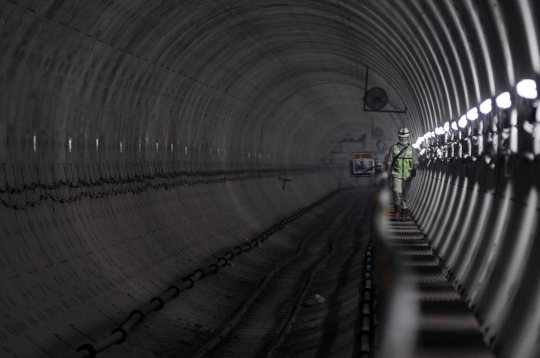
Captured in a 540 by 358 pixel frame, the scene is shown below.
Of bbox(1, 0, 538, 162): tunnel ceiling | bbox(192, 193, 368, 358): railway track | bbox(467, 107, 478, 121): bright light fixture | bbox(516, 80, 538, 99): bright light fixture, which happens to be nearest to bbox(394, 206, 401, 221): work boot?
bbox(192, 193, 368, 358): railway track

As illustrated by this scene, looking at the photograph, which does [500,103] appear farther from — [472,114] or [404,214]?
[404,214]

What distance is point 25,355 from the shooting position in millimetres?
8398

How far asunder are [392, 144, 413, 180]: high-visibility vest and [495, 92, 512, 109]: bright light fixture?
419 inches

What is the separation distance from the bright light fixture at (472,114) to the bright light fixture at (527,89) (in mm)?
3723

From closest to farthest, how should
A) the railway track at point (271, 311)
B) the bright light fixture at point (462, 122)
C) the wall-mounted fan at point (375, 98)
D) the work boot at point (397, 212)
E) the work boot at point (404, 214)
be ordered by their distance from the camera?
the railway track at point (271, 311), the bright light fixture at point (462, 122), the work boot at point (404, 214), the work boot at point (397, 212), the wall-mounted fan at point (375, 98)

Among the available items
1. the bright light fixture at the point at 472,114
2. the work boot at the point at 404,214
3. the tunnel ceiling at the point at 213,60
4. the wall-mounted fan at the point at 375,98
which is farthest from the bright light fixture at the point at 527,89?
the wall-mounted fan at the point at 375,98

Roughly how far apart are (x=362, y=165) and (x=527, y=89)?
32954mm

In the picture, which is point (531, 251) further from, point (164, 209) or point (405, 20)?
point (164, 209)

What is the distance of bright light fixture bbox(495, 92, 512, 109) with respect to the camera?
834cm

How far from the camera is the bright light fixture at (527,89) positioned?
7.11m

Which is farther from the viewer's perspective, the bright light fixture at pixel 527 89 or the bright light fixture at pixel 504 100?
the bright light fixture at pixel 504 100

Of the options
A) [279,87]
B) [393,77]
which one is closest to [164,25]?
[393,77]

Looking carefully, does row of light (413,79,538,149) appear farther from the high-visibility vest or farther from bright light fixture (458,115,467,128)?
the high-visibility vest

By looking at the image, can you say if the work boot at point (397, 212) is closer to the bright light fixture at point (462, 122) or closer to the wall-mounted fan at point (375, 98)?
the wall-mounted fan at point (375, 98)
